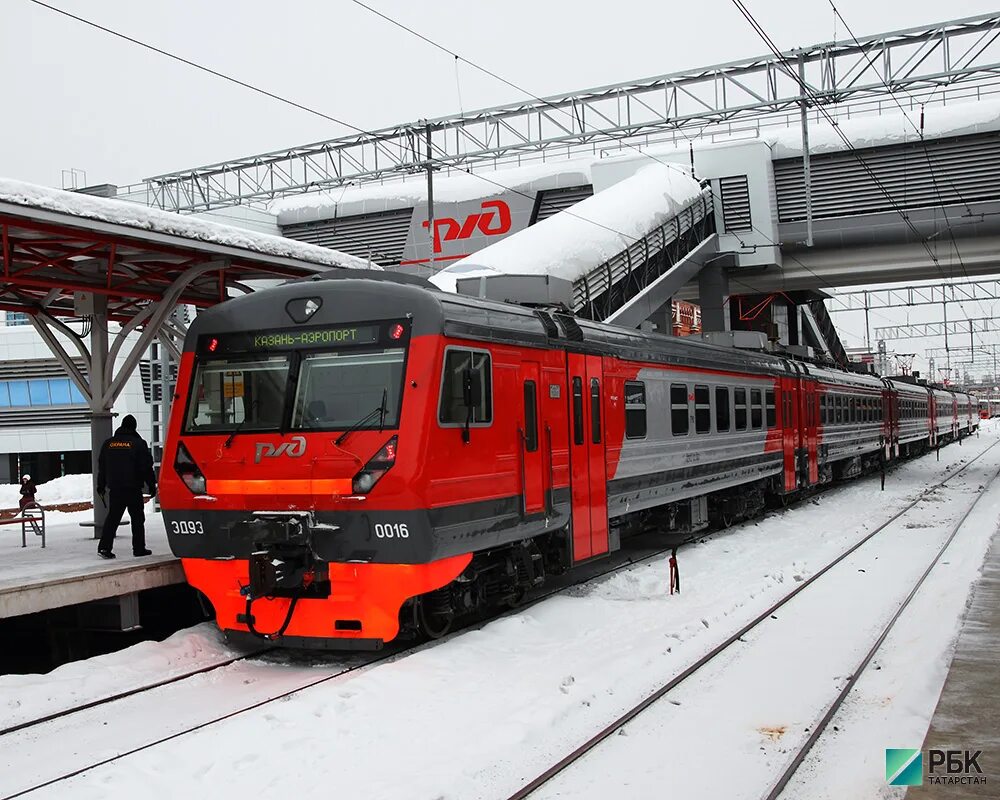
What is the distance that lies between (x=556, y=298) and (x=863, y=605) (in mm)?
4675

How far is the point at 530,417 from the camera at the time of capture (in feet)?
32.4

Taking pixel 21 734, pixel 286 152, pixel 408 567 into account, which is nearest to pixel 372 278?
pixel 408 567

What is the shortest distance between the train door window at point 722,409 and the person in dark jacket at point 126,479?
8538 mm

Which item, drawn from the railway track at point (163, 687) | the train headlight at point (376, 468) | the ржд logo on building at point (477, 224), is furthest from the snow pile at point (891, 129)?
the train headlight at point (376, 468)

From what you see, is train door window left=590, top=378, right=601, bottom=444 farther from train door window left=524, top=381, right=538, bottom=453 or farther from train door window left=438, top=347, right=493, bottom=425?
train door window left=438, top=347, right=493, bottom=425

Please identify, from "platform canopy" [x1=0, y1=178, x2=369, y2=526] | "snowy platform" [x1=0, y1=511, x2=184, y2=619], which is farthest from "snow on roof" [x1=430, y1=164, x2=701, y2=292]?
"snowy platform" [x1=0, y1=511, x2=184, y2=619]

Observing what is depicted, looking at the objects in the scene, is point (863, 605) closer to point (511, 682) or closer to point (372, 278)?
point (511, 682)

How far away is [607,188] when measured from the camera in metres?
31.3

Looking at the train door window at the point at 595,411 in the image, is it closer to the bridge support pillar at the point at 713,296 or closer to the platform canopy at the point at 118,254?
the platform canopy at the point at 118,254

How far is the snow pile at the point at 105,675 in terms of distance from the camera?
24.6 ft

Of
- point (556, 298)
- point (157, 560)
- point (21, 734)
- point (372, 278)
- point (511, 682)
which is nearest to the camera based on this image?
point (21, 734)

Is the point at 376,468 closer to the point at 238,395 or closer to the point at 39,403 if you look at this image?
the point at 238,395

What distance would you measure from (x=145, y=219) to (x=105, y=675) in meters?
4.28

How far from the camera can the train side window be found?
17453 mm
